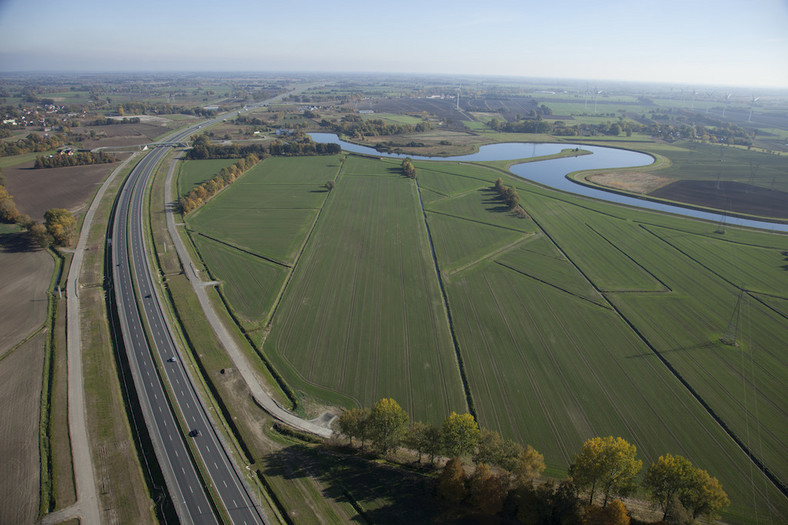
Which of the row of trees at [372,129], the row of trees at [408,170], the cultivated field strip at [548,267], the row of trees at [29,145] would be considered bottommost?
the cultivated field strip at [548,267]

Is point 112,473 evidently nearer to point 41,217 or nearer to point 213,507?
point 213,507

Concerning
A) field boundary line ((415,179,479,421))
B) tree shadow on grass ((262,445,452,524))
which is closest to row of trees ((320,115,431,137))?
field boundary line ((415,179,479,421))

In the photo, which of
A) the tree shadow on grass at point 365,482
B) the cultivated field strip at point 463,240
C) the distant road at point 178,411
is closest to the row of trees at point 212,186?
the distant road at point 178,411

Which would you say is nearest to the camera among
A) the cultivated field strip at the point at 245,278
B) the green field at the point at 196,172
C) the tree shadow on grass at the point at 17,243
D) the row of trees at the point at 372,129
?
the cultivated field strip at the point at 245,278

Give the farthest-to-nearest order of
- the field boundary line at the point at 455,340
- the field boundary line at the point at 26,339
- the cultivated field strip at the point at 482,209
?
the cultivated field strip at the point at 482,209, the field boundary line at the point at 26,339, the field boundary line at the point at 455,340

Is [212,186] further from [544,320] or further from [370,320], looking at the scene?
[544,320]

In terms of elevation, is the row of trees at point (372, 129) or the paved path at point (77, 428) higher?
the row of trees at point (372, 129)

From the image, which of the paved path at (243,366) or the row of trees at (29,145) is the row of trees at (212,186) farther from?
the row of trees at (29,145)

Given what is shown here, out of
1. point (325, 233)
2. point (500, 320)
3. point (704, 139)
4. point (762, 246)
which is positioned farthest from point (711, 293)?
point (704, 139)
